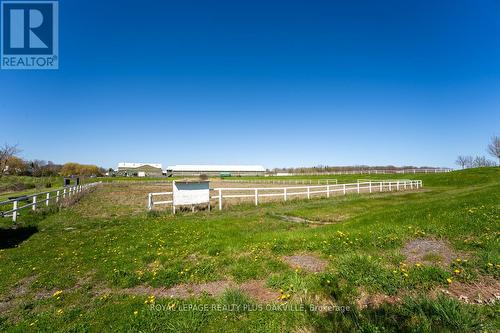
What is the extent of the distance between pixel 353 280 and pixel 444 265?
2149mm

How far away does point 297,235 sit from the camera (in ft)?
26.3

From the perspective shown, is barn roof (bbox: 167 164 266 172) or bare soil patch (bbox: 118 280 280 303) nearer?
bare soil patch (bbox: 118 280 280 303)

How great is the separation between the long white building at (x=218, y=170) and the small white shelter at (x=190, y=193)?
111276mm

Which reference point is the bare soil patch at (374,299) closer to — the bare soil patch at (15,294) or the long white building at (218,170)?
the bare soil patch at (15,294)

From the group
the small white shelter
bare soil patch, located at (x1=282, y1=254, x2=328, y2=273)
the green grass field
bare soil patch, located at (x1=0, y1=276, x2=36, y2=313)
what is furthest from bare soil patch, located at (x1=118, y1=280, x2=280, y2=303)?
the small white shelter

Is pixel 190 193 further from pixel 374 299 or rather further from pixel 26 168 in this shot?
pixel 26 168

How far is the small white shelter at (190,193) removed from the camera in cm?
1524

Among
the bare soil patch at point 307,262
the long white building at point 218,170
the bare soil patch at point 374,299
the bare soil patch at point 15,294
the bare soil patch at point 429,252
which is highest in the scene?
the long white building at point 218,170

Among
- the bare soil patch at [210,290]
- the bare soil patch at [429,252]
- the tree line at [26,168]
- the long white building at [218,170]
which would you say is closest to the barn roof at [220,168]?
the long white building at [218,170]

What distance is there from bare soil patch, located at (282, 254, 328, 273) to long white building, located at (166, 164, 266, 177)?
400 ft

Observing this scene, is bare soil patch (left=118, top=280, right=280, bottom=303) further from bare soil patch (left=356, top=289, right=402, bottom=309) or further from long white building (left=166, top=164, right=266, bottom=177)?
long white building (left=166, top=164, right=266, bottom=177)

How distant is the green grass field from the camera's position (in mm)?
3770

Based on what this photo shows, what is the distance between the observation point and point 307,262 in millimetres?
5938

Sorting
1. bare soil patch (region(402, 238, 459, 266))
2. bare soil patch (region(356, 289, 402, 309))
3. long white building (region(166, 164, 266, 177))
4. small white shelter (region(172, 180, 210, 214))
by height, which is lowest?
bare soil patch (region(356, 289, 402, 309))
